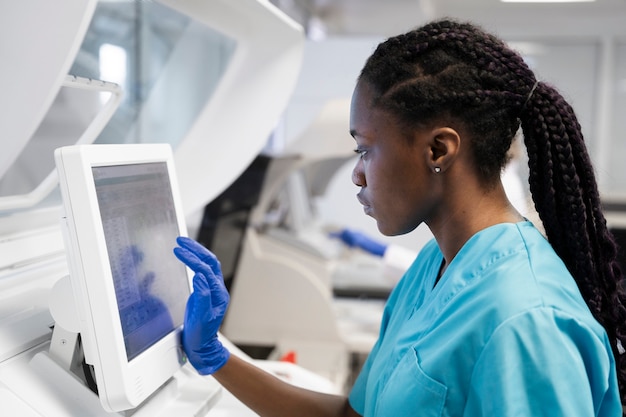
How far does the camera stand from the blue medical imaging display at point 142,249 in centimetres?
83

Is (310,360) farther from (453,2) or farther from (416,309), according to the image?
(453,2)

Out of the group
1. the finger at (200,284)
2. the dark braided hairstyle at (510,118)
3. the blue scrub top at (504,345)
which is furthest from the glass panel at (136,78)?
the blue scrub top at (504,345)

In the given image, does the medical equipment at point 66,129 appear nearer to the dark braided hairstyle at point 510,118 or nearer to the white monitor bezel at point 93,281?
the white monitor bezel at point 93,281

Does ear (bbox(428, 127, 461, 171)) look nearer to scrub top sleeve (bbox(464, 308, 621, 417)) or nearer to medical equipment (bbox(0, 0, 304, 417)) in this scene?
scrub top sleeve (bbox(464, 308, 621, 417))

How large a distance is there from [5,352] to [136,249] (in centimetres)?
20

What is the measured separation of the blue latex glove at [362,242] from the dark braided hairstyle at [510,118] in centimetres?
181

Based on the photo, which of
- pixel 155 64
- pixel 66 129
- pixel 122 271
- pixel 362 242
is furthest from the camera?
pixel 362 242

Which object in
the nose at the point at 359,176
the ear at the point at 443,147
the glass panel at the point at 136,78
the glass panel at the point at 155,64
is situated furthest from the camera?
the glass panel at the point at 155,64

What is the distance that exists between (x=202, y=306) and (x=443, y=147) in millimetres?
413

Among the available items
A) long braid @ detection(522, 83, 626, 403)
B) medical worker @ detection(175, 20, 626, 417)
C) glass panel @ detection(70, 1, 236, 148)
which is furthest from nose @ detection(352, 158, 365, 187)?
glass panel @ detection(70, 1, 236, 148)

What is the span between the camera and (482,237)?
2.91ft

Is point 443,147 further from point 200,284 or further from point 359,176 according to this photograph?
point 200,284

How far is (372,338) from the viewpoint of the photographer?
2.30 meters

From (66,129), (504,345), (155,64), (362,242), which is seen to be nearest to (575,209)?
(504,345)
